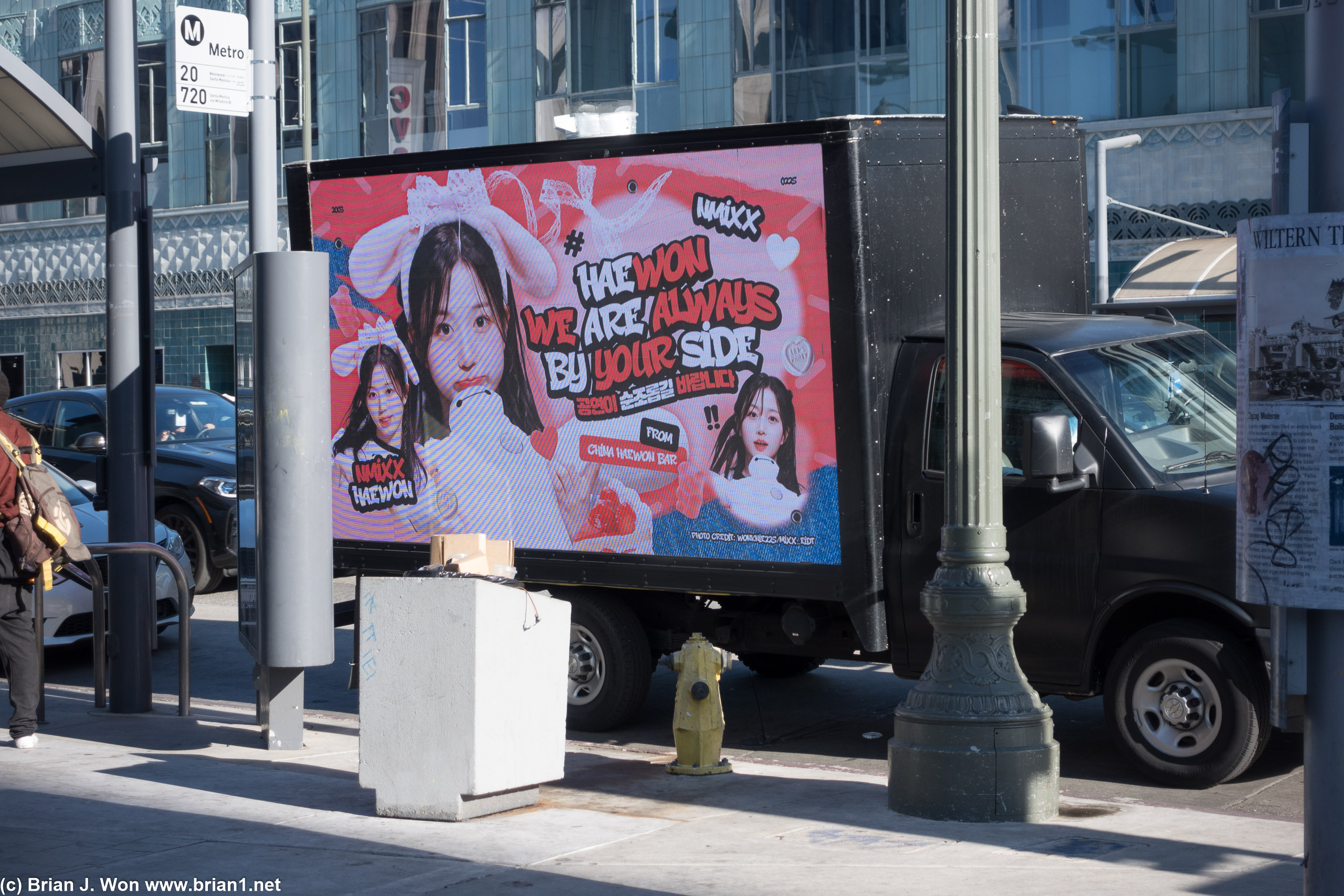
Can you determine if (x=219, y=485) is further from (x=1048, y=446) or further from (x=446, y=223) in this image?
(x=1048, y=446)

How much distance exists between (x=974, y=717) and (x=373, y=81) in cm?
2894

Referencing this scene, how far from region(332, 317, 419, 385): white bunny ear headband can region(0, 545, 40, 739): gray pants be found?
233 centimetres

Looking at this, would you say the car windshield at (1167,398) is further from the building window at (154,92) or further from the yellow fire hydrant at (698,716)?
the building window at (154,92)

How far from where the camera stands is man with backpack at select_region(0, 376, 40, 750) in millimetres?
8305

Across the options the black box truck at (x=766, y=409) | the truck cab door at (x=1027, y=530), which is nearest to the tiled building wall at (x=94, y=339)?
the black box truck at (x=766, y=409)

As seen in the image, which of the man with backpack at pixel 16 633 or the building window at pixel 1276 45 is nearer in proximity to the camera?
the man with backpack at pixel 16 633

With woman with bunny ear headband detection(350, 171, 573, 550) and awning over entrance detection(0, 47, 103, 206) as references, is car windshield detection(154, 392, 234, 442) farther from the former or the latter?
woman with bunny ear headband detection(350, 171, 573, 550)

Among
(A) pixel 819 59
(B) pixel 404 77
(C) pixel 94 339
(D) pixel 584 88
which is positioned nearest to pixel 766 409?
(A) pixel 819 59

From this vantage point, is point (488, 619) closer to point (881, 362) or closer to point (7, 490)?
point (881, 362)

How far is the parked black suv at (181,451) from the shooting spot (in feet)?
48.4

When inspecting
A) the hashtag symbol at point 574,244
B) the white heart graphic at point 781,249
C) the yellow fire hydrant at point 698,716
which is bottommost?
the yellow fire hydrant at point 698,716

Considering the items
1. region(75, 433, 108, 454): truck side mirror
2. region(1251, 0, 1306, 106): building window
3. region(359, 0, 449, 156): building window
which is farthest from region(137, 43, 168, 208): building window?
region(1251, 0, 1306, 106): building window

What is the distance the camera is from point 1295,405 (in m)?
4.11

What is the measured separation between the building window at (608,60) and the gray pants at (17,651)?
21.4 metres
